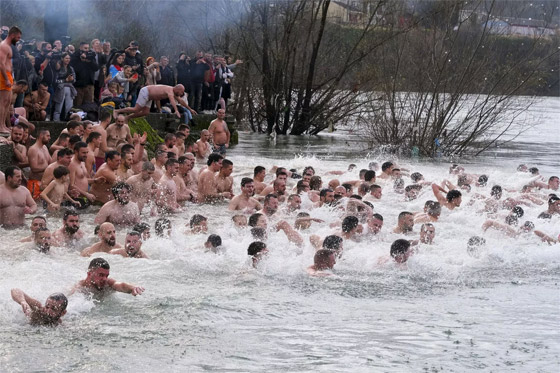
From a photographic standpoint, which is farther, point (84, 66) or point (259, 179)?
point (84, 66)

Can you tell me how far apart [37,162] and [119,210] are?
6.46 feet

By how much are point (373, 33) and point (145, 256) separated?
59.2ft

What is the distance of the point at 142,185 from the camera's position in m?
12.3

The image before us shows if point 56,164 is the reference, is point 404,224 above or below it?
below

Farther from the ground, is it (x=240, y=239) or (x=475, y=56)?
(x=475, y=56)

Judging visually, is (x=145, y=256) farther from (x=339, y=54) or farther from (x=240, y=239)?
(x=339, y=54)

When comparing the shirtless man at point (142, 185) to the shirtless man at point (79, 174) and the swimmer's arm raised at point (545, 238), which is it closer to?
the shirtless man at point (79, 174)

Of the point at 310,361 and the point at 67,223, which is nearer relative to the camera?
the point at 310,361

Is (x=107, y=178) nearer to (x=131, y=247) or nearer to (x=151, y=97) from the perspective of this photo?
(x=131, y=247)

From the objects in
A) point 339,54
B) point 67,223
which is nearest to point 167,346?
point 67,223

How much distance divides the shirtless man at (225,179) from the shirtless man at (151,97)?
3.30m

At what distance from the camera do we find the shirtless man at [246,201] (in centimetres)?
1301

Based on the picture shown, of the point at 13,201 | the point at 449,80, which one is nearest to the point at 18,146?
the point at 13,201

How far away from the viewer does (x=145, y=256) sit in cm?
966
